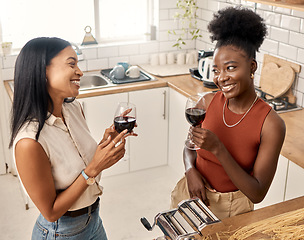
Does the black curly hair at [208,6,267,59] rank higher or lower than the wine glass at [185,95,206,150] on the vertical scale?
higher

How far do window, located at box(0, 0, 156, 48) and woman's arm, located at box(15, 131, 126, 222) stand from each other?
260 cm

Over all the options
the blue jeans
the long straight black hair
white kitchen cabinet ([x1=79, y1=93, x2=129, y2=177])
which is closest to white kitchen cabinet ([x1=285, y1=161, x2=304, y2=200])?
the blue jeans

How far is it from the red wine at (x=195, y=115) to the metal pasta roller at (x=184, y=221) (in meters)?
0.40

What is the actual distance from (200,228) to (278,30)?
7.83ft

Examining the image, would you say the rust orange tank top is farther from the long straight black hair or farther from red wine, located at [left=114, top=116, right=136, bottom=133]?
the long straight black hair

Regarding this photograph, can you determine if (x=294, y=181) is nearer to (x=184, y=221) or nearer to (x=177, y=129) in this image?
(x=184, y=221)

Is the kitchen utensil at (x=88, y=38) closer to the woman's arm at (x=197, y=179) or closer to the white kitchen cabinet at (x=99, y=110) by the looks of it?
the white kitchen cabinet at (x=99, y=110)

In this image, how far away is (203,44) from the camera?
14.7 ft

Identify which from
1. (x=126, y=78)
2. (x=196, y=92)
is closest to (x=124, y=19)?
(x=126, y=78)

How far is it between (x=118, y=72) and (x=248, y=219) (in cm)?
251

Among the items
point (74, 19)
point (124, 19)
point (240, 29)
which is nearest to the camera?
point (240, 29)

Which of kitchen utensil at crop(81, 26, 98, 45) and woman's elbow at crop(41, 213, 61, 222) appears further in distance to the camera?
kitchen utensil at crop(81, 26, 98, 45)

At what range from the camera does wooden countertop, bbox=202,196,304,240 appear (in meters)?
1.56

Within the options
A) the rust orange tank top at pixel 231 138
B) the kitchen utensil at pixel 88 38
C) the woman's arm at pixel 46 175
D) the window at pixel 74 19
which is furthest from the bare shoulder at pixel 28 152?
the kitchen utensil at pixel 88 38
